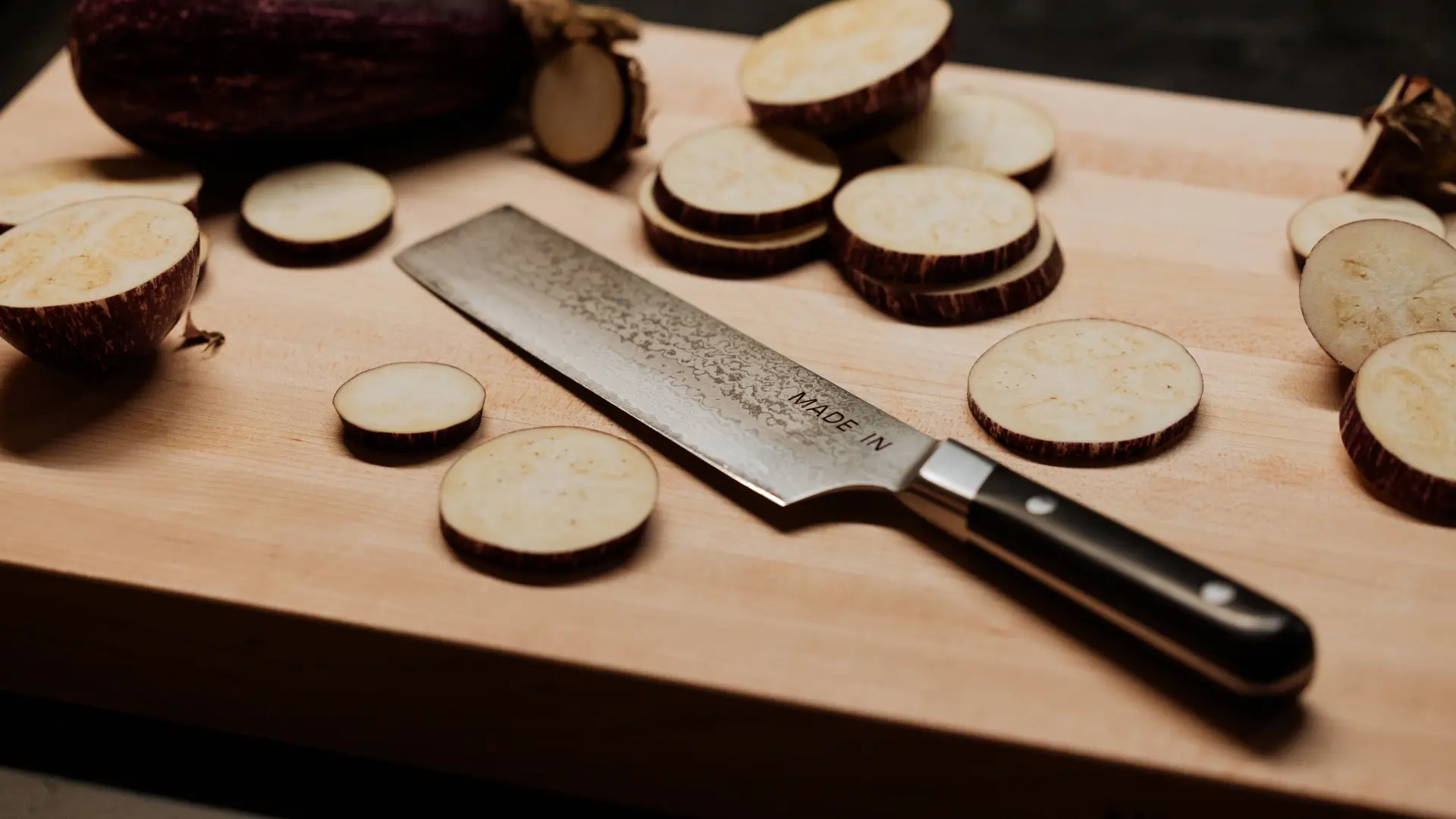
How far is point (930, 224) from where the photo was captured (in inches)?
84.4

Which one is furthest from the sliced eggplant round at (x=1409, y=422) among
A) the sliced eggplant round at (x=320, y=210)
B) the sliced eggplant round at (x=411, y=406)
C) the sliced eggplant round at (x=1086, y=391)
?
the sliced eggplant round at (x=320, y=210)

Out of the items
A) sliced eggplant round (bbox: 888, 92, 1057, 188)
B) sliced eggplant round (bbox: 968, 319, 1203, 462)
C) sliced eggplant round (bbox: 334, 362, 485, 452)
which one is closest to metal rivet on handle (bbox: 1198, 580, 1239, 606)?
sliced eggplant round (bbox: 968, 319, 1203, 462)

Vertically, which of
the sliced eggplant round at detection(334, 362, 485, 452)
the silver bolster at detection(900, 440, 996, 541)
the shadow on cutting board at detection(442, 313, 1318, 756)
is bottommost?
the shadow on cutting board at detection(442, 313, 1318, 756)

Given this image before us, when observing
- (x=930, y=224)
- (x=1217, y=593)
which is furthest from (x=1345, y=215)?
(x=1217, y=593)

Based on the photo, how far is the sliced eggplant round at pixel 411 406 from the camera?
183 centimetres

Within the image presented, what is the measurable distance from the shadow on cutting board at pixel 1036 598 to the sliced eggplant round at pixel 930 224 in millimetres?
494

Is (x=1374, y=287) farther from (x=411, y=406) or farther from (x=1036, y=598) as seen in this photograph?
(x=411, y=406)

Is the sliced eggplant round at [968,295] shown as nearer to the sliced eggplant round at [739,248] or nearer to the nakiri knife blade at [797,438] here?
the sliced eggplant round at [739,248]

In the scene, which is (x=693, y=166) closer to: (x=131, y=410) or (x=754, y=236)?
(x=754, y=236)

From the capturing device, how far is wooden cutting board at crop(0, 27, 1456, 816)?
1.50 metres

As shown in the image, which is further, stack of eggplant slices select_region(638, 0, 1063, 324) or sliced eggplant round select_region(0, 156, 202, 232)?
sliced eggplant round select_region(0, 156, 202, 232)

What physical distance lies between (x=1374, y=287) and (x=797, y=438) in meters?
0.93

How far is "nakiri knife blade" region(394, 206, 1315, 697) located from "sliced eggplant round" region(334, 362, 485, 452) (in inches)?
6.5

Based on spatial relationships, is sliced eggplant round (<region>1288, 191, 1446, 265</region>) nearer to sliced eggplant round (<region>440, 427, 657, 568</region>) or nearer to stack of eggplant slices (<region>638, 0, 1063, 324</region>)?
stack of eggplant slices (<region>638, 0, 1063, 324</region>)
